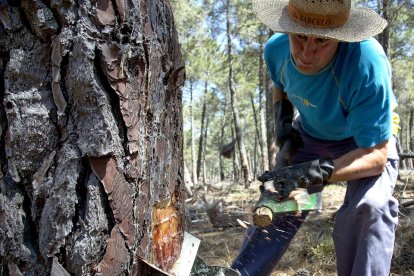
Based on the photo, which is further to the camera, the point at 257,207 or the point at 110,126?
the point at 257,207

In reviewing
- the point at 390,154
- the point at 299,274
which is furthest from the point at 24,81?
the point at 299,274

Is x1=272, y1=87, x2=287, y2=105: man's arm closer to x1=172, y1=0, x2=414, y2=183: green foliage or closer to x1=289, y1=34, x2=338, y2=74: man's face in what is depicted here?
x1=289, y1=34, x2=338, y2=74: man's face

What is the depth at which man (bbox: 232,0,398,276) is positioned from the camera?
1.88 meters

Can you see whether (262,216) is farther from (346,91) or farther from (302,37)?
(302,37)

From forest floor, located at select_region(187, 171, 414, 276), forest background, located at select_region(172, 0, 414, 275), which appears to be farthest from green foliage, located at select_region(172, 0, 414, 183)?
forest floor, located at select_region(187, 171, 414, 276)

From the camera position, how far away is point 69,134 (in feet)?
3.88

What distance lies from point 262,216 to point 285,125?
89cm

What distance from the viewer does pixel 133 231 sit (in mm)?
1279

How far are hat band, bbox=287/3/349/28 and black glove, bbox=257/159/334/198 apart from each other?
640 millimetres

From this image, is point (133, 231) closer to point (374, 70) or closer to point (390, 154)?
point (374, 70)

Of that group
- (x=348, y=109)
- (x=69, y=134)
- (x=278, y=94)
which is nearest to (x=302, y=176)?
(x=348, y=109)

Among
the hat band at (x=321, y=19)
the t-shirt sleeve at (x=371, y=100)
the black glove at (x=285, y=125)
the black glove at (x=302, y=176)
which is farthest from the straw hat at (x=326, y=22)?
the black glove at (x=285, y=125)

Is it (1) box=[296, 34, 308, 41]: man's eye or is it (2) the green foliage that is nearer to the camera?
(1) box=[296, 34, 308, 41]: man's eye

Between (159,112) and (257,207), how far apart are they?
2.51 ft
